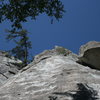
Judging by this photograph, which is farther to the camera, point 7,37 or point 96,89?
point 7,37

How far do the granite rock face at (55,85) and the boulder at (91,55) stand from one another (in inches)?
156

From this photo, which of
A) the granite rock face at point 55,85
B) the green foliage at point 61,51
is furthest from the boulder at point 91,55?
the green foliage at point 61,51

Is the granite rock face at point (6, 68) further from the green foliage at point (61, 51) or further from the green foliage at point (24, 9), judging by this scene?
the green foliage at point (24, 9)

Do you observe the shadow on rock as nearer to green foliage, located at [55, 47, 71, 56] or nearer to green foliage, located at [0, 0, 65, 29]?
green foliage, located at [0, 0, 65, 29]

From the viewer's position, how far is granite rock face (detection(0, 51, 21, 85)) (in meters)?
27.0

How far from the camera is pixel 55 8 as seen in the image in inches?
563

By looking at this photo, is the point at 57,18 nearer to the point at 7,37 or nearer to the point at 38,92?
the point at 38,92

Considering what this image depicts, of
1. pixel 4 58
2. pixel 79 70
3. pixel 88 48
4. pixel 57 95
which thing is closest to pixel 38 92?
pixel 57 95

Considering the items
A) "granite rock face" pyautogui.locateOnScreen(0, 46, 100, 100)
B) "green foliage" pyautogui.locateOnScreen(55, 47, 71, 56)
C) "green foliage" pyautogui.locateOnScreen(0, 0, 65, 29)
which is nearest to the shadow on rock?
"granite rock face" pyautogui.locateOnScreen(0, 46, 100, 100)

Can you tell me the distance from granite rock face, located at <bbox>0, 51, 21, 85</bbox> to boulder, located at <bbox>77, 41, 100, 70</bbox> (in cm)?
850

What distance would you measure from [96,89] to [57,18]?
16.7 ft

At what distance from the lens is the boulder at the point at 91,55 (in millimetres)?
19645

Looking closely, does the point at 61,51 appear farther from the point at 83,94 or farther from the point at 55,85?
the point at 83,94

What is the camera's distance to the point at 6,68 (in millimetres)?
30469
